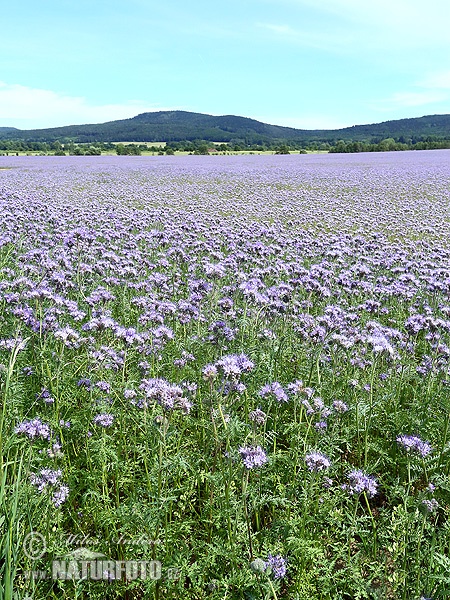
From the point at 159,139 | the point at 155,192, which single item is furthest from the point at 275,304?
the point at 159,139

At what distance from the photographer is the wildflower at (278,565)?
252 cm

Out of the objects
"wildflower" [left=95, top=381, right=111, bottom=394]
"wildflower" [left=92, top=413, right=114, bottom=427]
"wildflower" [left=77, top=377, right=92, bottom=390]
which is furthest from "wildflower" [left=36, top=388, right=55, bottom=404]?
"wildflower" [left=92, top=413, right=114, bottom=427]

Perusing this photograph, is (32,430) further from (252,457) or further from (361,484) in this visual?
(361,484)

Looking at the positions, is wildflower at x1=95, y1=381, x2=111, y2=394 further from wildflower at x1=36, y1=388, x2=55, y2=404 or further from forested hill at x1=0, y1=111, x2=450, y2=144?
forested hill at x1=0, y1=111, x2=450, y2=144

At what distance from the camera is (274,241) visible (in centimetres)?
1017

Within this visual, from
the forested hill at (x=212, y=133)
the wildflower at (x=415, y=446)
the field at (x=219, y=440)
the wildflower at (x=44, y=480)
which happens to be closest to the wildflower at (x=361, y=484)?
the field at (x=219, y=440)

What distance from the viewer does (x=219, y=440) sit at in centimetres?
319

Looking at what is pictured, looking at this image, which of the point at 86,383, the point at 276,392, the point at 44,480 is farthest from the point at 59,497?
the point at 276,392

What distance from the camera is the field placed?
2658 mm

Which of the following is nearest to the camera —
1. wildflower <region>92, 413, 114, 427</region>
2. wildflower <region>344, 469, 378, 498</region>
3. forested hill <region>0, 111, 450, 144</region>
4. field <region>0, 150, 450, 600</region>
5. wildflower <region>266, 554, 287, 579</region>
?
wildflower <region>266, 554, 287, 579</region>

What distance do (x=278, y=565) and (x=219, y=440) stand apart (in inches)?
33.9

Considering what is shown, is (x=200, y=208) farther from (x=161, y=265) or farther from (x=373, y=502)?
(x=373, y=502)

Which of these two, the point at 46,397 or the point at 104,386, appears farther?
the point at 46,397

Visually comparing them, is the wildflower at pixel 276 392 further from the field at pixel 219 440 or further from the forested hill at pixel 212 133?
the forested hill at pixel 212 133
